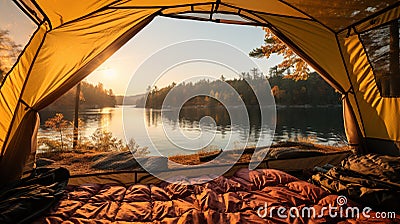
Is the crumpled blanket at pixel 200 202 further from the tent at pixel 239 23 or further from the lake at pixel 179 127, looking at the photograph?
the lake at pixel 179 127

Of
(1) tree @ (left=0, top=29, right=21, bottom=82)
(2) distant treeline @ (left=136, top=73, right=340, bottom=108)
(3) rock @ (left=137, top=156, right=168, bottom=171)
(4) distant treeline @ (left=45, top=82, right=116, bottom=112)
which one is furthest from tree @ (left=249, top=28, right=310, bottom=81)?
(1) tree @ (left=0, top=29, right=21, bottom=82)

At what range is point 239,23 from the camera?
3016 millimetres

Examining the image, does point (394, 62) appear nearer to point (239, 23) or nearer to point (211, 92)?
point (239, 23)

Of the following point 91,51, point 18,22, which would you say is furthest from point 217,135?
point 18,22

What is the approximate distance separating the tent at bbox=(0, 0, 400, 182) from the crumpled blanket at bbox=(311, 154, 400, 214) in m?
0.71

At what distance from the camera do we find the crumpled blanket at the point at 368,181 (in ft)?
5.46

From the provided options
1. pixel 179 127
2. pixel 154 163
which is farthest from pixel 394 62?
pixel 179 127

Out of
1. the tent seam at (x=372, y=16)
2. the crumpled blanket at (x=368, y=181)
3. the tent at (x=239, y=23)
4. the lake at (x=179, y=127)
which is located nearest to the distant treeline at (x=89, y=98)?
the lake at (x=179, y=127)

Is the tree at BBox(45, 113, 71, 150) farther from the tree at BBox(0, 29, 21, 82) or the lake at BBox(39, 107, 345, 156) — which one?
the tree at BBox(0, 29, 21, 82)

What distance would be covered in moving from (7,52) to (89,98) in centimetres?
489

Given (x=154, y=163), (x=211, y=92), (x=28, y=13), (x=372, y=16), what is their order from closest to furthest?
(x=28, y=13) → (x=372, y=16) → (x=154, y=163) → (x=211, y=92)

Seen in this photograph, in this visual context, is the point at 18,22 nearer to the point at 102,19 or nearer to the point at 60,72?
the point at 60,72

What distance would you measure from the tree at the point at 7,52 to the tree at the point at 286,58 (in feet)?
16.4

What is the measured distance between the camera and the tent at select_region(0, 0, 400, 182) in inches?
81.3
